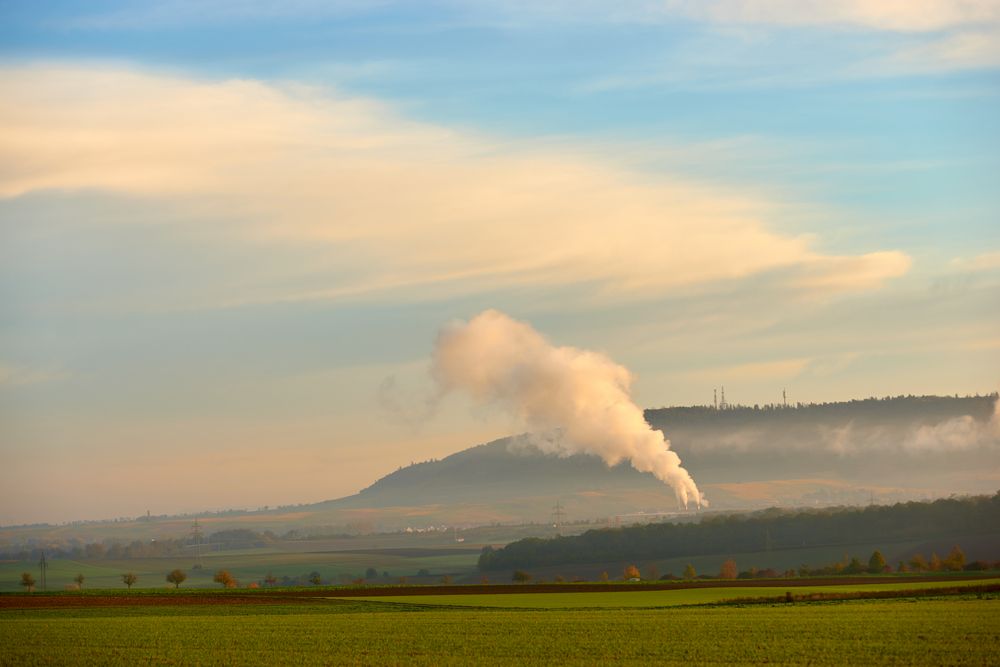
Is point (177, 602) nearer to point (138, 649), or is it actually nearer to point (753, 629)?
point (138, 649)

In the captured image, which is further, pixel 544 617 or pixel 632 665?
pixel 544 617

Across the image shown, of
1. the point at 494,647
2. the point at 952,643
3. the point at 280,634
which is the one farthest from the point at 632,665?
the point at 280,634

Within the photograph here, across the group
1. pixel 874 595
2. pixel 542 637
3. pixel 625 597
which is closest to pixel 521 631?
pixel 542 637

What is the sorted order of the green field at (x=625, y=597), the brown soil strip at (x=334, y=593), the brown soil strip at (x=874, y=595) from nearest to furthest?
the brown soil strip at (x=874, y=595) < the green field at (x=625, y=597) < the brown soil strip at (x=334, y=593)

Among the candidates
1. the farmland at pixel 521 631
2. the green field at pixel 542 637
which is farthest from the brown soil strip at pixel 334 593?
the green field at pixel 542 637

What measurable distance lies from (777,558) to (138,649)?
146m

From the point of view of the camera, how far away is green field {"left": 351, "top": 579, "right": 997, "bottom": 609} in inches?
3568

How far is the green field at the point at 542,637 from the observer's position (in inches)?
2058

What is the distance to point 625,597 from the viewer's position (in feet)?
323

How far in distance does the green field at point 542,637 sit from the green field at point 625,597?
29.2 ft

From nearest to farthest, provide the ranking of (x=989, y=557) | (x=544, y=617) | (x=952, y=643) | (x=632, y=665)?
1. (x=632, y=665)
2. (x=952, y=643)
3. (x=544, y=617)
4. (x=989, y=557)

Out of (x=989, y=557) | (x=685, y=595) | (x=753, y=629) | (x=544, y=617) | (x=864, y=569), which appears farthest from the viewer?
(x=989, y=557)

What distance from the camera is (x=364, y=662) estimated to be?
51906 mm

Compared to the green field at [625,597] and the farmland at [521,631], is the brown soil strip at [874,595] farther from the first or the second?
the green field at [625,597]
